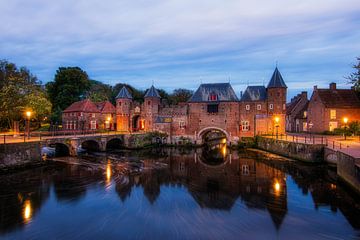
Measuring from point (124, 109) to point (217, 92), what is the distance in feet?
44.5

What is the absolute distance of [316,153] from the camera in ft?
72.9

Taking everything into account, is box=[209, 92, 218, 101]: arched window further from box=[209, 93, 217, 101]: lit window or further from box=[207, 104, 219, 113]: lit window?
box=[207, 104, 219, 113]: lit window

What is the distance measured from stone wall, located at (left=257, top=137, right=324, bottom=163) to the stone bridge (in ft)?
A: 56.3

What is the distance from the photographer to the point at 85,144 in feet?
112

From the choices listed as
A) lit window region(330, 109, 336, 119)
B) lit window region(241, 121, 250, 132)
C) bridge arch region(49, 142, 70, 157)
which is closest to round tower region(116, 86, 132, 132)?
bridge arch region(49, 142, 70, 157)

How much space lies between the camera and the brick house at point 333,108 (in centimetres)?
3415

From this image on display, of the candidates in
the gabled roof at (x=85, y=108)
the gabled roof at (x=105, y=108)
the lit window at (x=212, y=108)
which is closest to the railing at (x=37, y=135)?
the gabled roof at (x=85, y=108)

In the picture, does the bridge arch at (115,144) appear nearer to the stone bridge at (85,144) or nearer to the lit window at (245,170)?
the stone bridge at (85,144)

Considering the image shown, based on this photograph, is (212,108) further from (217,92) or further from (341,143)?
(341,143)

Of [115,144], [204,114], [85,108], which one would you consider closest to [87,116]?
[85,108]

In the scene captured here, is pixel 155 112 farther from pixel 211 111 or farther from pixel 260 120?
pixel 260 120

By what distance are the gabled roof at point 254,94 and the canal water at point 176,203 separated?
14.1 metres

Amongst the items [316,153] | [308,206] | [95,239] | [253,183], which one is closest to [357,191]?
[308,206]

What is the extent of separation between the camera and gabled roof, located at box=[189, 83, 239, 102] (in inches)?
1430
